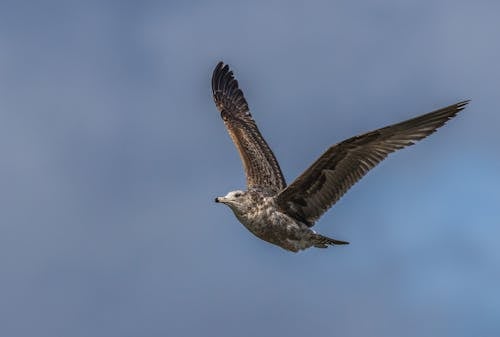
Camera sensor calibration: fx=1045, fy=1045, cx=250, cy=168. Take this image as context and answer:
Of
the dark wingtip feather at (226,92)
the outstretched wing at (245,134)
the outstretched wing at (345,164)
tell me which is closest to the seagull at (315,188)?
the outstretched wing at (345,164)

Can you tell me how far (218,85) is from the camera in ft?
75.0

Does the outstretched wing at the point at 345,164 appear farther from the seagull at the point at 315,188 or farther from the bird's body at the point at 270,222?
the bird's body at the point at 270,222

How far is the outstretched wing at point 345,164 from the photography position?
1630 cm

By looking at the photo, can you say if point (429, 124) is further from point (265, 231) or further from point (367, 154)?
point (265, 231)

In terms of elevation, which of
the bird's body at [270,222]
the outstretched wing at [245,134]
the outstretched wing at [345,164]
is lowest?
the bird's body at [270,222]

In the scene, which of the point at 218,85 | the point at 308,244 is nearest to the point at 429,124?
the point at 308,244

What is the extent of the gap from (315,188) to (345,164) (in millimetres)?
705

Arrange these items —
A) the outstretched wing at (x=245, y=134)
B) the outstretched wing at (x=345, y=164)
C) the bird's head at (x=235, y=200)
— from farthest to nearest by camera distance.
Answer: the outstretched wing at (x=245, y=134), the bird's head at (x=235, y=200), the outstretched wing at (x=345, y=164)

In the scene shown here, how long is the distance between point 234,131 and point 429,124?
557 centimetres

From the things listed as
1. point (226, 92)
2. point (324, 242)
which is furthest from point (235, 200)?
point (226, 92)

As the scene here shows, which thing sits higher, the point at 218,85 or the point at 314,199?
the point at 218,85

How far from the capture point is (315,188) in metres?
17.2

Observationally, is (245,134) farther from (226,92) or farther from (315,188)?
(315,188)

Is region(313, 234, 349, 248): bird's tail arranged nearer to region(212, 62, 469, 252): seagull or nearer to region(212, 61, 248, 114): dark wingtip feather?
region(212, 62, 469, 252): seagull
